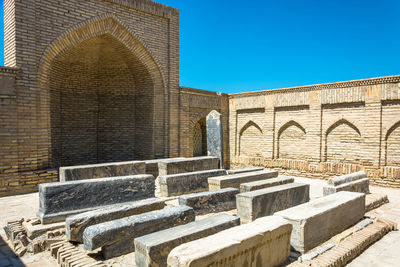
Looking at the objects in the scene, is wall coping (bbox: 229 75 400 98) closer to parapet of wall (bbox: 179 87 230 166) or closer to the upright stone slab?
parapet of wall (bbox: 179 87 230 166)

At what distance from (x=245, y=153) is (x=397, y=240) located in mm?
7603

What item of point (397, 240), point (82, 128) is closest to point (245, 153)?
point (82, 128)

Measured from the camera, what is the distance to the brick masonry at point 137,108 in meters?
6.89

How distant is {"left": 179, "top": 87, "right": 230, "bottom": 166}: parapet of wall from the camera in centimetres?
1051

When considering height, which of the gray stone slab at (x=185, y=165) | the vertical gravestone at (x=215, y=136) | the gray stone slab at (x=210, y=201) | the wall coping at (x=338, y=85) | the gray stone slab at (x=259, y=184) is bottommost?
the gray stone slab at (x=210, y=201)

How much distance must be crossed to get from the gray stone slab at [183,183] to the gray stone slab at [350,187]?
2.74 metres

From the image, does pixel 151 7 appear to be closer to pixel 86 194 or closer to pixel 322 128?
pixel 86 194

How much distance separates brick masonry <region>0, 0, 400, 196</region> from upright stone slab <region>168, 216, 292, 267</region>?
20.1 ft

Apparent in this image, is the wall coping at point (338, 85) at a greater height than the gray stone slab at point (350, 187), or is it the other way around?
the wall coping at point (338, 85)

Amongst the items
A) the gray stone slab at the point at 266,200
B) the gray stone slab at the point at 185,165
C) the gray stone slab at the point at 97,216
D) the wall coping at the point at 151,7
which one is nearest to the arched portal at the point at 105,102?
the wall coping at the point at 151,7

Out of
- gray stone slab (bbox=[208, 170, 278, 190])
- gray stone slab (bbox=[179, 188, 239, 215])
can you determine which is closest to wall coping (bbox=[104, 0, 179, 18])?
gray stone slab (bbox=[208, 170, 278, 190])

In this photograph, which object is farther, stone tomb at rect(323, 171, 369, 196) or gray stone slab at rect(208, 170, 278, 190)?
gray stone slab at rect(208, 170, 278, 190)

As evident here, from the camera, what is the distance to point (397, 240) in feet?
14.1

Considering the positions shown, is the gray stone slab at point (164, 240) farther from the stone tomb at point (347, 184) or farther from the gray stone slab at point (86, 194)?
the stone tomb at point (347, 184)
